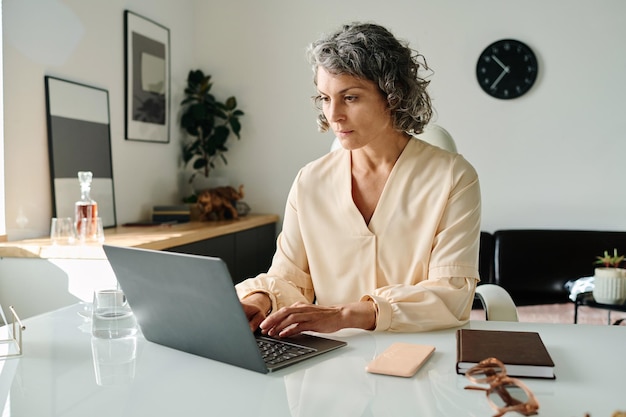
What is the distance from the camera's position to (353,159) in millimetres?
1788

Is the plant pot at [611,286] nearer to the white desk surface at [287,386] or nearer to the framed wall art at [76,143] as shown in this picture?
the white desk surface at [287,386]

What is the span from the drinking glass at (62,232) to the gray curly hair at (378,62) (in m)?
1.53

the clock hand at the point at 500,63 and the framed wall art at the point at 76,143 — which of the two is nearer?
the framed wall art at the point at 76,143

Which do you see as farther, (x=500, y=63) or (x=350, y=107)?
(x=500, y=63)

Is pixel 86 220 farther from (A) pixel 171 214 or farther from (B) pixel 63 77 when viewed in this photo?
(A) pixel 171 214

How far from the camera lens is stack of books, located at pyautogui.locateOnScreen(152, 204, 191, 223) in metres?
3.77

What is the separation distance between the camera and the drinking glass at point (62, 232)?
109 inches

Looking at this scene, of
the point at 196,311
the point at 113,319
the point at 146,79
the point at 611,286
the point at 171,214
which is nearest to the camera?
the point at 196,311

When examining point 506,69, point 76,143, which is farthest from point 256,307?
point 506,69

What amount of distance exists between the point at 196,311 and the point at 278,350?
17cm

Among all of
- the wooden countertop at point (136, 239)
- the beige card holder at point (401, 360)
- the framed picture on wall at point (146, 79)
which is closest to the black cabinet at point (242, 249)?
the wooden countertop at point (136, 239)

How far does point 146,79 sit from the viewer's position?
3938mm

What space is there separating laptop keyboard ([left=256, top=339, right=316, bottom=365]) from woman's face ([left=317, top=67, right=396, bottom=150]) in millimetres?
599

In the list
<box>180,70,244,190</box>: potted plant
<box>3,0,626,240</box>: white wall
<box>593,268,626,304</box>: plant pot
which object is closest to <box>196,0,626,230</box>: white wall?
<box>3,0,626,240</box>: white wall
